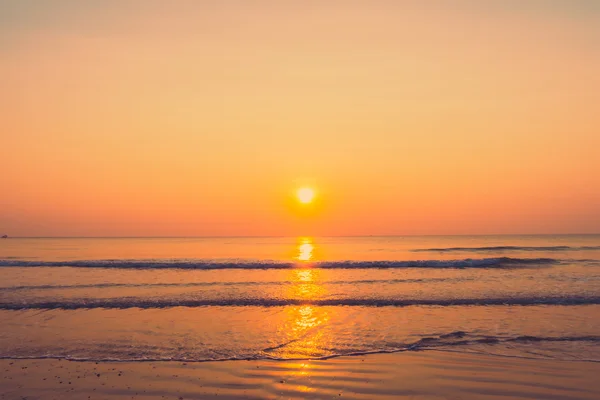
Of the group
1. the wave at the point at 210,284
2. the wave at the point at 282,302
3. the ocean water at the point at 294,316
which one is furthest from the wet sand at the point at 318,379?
the wave at the point at 210,284

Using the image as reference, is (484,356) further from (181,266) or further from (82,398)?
(181,266)

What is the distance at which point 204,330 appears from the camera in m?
15.0

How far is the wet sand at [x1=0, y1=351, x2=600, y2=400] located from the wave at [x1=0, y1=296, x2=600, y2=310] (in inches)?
338

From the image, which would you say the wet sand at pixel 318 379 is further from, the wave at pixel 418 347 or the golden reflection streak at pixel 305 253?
the golden reflection streak at pixel 305 253

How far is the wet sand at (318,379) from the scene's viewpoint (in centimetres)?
902

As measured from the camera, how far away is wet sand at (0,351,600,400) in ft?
29.6

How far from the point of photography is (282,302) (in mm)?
21078

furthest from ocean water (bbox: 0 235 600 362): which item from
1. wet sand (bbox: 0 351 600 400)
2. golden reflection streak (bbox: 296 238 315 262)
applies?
golden reflection streak (bbox: 296 238 315 262)

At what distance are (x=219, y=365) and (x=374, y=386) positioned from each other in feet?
12.8

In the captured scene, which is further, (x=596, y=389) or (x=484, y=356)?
(x=484, y=356)

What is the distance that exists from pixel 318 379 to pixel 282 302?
37.0 ft

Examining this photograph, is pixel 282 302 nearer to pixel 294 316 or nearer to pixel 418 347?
pixel 294 316

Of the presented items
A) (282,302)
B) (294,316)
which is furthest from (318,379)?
(282,302)

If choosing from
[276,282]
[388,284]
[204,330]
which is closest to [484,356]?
[204,330]
